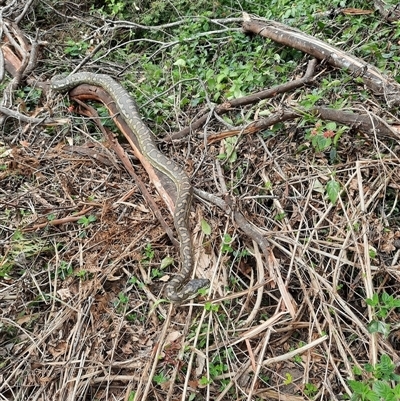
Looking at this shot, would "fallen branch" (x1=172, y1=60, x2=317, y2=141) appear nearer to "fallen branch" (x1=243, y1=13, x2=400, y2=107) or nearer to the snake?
"fallen branch" (x1=243, y1=13, x2=400, y2=107)

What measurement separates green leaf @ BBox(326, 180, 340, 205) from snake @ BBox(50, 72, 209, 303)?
4.53 ft

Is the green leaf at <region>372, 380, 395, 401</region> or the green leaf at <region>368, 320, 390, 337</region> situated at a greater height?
the green leaf at <region>372, 380, 395, 401</region>

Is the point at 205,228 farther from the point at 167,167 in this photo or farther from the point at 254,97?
the point at 254,97

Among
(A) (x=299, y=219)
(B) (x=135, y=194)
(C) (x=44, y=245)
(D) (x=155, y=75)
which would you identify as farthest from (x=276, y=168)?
(D) (x=155, y=75)

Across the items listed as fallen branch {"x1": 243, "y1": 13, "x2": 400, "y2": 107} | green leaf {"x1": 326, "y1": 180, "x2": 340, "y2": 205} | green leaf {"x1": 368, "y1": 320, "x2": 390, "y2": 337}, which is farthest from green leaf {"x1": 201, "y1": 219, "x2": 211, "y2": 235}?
fallen branch {"x1": 243, "y1": 13, "x2": 400, "y2": 107}

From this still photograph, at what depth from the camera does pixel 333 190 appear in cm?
439

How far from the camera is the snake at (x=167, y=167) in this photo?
4.32 m

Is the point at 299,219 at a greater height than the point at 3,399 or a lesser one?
greater

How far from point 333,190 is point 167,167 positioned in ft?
6.14

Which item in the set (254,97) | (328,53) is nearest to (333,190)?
(254,97)

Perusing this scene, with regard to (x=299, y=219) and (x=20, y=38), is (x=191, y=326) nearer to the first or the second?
(x=299, y=219)

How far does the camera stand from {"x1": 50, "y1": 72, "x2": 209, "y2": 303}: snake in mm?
4316

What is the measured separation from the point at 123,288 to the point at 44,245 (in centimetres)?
100

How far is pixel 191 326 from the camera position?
4.07 metres
